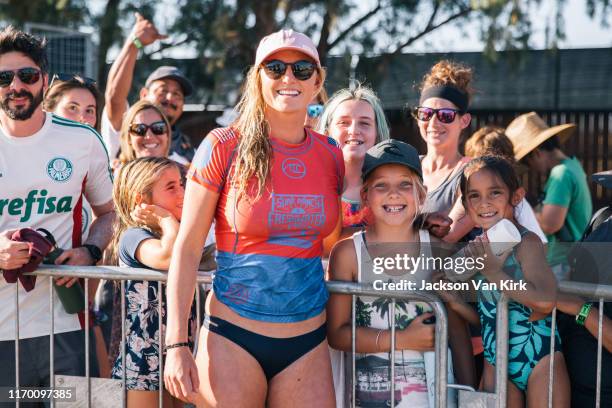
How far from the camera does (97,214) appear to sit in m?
3.87

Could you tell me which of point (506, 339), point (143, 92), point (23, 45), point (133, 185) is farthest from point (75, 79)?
point (506, 339)

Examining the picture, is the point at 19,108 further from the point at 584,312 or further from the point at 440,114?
the point at 584,312

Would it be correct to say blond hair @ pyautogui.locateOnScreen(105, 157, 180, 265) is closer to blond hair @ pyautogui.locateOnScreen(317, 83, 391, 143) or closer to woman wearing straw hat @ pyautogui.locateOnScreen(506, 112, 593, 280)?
blond hair @ pyautogui.locateOnScreen(317, 83, 391, 143)

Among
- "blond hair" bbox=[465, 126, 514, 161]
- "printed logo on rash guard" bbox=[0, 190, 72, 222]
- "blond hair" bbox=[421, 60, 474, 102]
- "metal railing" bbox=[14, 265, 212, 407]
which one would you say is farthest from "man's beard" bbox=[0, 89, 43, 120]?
"blond hair" bbox=[465, 126, 514, 161]

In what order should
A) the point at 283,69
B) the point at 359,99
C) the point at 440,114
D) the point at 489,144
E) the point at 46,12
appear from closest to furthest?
the point at 283,69, the point at 359,99, the point at 440,114, the point at 489,144, the point at 46,12

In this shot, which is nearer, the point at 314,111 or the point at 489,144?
the point at 314,111

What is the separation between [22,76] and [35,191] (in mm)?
508

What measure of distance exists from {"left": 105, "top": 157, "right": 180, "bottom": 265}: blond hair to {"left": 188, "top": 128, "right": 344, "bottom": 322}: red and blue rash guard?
81 cm

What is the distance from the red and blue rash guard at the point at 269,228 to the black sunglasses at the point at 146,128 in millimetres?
2045

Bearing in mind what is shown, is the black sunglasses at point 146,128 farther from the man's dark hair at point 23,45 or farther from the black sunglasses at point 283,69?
the black sunglasses at point 283,69

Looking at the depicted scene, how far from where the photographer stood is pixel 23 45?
3518 mm

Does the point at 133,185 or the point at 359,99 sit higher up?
the point at 359,99

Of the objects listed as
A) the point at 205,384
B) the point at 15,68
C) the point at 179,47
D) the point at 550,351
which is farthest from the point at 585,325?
the point at 179,47

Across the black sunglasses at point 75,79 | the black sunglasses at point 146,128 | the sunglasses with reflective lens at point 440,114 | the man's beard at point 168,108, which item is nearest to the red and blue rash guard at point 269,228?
the sunglasses with reflective lens at point 440,114
